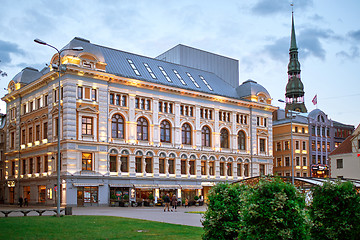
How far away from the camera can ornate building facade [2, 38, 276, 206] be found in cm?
5994

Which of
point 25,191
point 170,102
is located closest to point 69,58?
point 170,102

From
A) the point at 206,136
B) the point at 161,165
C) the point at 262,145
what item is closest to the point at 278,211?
the point at 161,165

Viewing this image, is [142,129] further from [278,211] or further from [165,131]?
[278,211]

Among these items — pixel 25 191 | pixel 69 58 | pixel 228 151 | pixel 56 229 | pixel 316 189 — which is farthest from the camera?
pixel 228 151

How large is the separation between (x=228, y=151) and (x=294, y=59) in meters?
58.9

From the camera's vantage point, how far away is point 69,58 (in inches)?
2360

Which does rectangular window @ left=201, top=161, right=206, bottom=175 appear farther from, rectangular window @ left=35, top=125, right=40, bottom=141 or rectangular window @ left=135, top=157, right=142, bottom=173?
rectangular window @ left=35, top=125, right=40, bottom=141

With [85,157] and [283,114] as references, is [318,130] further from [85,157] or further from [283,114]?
[85,157]

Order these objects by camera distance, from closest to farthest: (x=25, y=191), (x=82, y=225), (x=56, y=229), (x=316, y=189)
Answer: (x=316, y=189), (x=56, y=229), (x=82, y=225), (x=25, y=191)

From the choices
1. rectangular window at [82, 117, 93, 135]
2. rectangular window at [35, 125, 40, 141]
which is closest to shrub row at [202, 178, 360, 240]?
rectangular window at [82, 117, 93, 135]

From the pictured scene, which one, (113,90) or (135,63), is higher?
(135,63)

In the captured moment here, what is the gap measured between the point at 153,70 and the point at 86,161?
804 inches

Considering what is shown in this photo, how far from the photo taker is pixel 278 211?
13.6 meters

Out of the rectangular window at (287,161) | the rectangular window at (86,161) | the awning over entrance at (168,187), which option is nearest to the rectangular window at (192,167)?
the awning over entrance at (168,187)
